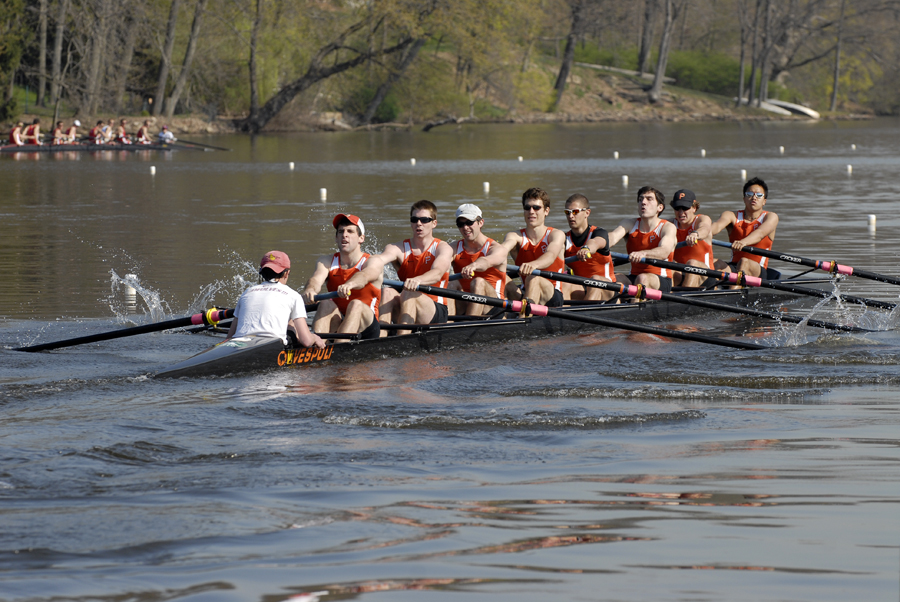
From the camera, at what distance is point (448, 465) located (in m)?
5.54

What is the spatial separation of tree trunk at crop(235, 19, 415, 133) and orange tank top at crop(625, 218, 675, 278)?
40.5 meters

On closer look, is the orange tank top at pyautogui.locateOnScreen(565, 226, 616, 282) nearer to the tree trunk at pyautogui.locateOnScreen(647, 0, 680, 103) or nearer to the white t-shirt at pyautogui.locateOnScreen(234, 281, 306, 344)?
the white t-shirt at pyautogui.locateOnScreen(234, 281, 306, 344)

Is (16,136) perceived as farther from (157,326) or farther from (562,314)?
(562,314)

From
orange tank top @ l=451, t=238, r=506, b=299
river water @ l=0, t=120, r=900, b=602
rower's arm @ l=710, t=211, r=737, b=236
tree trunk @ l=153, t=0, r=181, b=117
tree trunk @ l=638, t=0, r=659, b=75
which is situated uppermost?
tree trunk @ l=638, t=0, r=659, b=75

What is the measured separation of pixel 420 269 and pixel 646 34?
244 ft

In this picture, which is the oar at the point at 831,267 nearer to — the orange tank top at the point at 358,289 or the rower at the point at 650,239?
the rower at the point at 650,239

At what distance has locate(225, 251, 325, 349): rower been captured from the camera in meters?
7.74

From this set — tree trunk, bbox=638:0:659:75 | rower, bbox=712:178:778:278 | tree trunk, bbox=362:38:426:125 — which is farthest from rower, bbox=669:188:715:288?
tree trunk, bbox=638:0:659:75

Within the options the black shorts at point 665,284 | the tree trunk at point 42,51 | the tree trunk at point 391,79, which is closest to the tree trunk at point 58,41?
the tree trunk at point 42,51

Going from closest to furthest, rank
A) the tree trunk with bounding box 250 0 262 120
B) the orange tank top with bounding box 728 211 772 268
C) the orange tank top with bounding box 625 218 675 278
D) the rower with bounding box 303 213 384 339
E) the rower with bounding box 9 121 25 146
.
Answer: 1. the rower with bounding box 303 213 384 339
2. the orange tank top with bounding box 625 218 675 278
3. the orange tank top with bounding box 728 211 772 268
4. the rower with bounding box 9 121 25 146
5. the tree trunk with bounding box 250 0 262 120

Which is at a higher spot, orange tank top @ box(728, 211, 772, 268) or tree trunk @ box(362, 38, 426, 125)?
tree trunk @ box(362, 38, 426, 125)

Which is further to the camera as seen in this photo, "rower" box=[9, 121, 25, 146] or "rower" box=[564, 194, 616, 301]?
"rower" box=[9, 121, 25, 146]

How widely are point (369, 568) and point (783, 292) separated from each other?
8990 mm

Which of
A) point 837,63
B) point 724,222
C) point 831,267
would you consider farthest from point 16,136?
point 837,63
